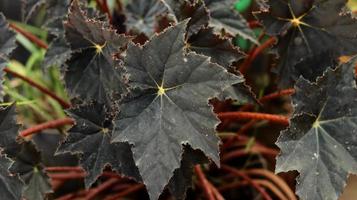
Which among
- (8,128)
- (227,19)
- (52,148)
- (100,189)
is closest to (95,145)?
(8,128)

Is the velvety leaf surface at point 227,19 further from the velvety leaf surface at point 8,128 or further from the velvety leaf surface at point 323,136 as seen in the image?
the velvety leaf surface at point 8,128

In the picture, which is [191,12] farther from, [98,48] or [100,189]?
[100,189]

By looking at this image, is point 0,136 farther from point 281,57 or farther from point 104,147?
point 281,57

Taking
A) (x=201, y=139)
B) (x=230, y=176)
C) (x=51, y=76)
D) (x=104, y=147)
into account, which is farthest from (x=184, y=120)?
(x=51, y=76)

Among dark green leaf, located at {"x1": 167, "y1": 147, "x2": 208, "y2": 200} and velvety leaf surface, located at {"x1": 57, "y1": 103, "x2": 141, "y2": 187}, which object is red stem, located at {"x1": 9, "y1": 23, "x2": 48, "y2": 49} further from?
dark green leaf, located at {"x1": 167, "y1": 147, "x2": 208, "y2": 200}

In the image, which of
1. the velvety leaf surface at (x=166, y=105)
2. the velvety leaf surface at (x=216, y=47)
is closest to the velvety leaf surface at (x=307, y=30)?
the velvety leaf surface at (x=216, y=47)

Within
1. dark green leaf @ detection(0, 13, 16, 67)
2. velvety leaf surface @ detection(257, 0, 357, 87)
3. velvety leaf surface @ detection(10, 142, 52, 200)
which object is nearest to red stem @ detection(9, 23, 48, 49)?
dark green leaf @ detection(0, 13, 16, 67)
